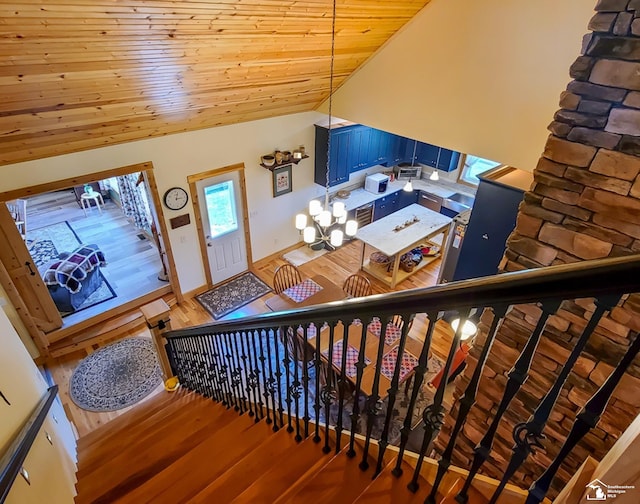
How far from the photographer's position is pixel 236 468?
6.09 ft

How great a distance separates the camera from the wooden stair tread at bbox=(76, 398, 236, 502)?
2260 millimetres

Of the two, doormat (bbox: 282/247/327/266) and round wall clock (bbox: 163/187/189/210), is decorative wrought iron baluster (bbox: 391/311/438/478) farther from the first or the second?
doormat (bbox: 282/247/327/266)

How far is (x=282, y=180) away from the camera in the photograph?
21.0ft

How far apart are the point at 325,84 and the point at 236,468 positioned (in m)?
4.75

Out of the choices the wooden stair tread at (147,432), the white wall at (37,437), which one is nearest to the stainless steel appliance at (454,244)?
the wooden stair tread at (147,432)

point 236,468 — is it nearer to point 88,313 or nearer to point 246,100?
point 246,100

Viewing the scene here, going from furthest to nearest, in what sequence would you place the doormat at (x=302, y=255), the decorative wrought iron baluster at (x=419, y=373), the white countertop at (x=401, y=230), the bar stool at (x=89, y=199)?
the bar stool at (x=89, y=199)
the doormat at (x=302, y=255)
the white countertop at (x=401, y=230)
the decorative wrought iron baluster at (x=419, y=373)

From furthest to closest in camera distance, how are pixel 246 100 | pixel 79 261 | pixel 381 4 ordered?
pixel 79 261
pixel 246 100
pixel 381 4

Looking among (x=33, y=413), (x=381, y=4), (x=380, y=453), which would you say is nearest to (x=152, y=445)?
(x=33, y=413)

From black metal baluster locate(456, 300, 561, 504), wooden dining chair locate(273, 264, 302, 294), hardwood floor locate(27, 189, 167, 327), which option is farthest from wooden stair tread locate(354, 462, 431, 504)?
hardwood floor locate(27, 189, 167, 327)

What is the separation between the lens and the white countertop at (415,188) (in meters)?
7.31

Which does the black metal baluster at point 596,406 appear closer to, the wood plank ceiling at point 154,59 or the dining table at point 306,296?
the wood plank ceiling at point 154,59

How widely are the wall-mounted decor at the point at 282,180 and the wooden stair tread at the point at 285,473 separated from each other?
4.94 metres

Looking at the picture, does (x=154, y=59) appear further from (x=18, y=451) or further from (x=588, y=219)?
(x=588, y=219)
